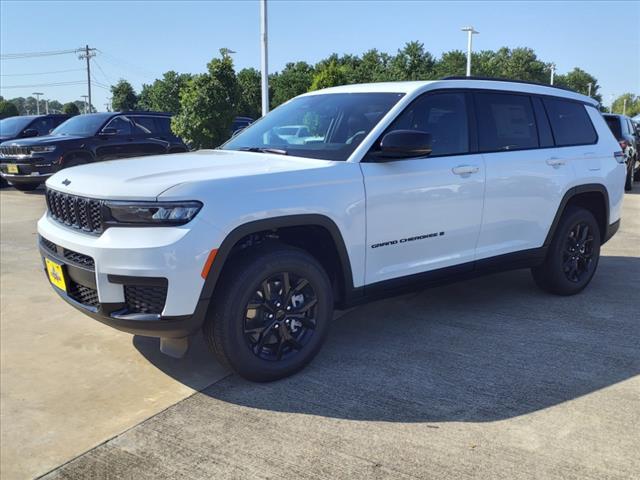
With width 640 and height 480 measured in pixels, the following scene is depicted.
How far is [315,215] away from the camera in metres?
3.49

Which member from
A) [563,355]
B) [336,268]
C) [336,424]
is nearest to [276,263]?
[336,268]

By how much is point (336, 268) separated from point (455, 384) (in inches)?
40.1

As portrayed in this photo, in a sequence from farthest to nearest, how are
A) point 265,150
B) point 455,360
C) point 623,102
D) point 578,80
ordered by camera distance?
point 623,102
point 578,80
point 265,150
point 455,360

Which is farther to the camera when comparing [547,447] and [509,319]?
[509,319]

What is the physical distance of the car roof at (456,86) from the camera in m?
4.21

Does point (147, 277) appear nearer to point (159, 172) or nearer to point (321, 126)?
point (159, 172)

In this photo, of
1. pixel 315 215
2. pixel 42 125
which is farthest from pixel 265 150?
pixel 42 125

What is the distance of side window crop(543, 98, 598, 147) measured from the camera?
201 inches

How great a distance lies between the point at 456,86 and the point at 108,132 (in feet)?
32.7

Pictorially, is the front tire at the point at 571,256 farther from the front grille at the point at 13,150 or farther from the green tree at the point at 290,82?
the green tree at the point at 290,82

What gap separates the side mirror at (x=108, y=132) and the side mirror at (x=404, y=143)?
1022cm

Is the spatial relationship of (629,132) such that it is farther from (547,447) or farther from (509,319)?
(547,447)

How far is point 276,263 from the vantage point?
3381 millimetres

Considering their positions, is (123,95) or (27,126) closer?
(27,126)
